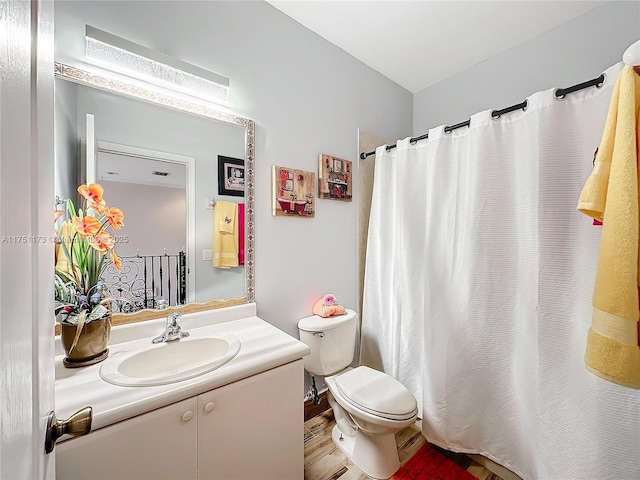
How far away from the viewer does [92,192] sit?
1026 mm

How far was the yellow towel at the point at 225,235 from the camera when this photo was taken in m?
1.39

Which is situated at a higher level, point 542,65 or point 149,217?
point 542,65

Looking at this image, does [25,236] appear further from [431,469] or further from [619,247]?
[431,469]

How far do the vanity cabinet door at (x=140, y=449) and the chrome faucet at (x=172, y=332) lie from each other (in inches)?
14.8

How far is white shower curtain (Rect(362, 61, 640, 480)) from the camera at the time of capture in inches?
41.5

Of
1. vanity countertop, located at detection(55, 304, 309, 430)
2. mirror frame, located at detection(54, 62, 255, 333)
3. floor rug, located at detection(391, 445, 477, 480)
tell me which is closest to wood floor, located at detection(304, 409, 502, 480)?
floor rug, located at detection(391, 445, 477, 480)

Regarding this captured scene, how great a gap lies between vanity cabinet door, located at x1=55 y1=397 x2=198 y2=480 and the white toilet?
2.48 feet

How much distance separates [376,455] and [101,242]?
1578 mm

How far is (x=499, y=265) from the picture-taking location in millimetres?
1315

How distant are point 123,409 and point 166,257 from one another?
0.67 m

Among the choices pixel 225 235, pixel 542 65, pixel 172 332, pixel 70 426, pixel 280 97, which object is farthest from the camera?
pixel 542 65

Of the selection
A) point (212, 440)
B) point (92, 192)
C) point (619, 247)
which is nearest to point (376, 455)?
point (212, 440)

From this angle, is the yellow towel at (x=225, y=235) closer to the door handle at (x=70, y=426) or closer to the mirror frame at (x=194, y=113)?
the mirror frame at (x=194, y=113)

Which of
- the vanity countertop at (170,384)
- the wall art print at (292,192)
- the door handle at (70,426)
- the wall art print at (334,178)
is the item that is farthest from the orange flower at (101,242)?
the wall art print at (334,178)
